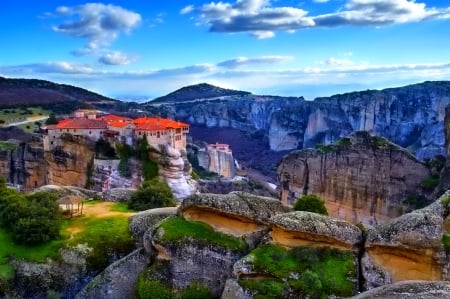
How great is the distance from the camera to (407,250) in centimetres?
1956

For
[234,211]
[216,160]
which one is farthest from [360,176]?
[216,160]

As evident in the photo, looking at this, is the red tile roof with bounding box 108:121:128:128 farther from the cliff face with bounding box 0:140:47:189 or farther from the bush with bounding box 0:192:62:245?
the bush with bounding box 0:192:62:245

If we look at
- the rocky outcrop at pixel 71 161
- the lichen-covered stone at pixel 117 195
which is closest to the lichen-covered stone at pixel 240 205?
the lichen-covered stone at pixel 117 195

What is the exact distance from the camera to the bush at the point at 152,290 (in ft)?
72.8

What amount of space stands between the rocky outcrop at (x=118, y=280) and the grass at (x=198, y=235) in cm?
203

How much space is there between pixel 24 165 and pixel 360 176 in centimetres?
4034

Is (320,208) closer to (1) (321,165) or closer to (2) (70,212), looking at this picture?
(2) (70,212)

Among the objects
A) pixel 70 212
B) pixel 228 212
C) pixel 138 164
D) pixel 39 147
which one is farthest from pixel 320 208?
pixel 39 147

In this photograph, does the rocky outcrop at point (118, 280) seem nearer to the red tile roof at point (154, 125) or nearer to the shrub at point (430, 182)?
the shrub at point (430, 182)

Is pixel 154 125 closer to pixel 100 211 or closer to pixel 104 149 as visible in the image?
pixel 104 149

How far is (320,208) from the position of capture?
1148 inches

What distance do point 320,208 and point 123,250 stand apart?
10.7 m

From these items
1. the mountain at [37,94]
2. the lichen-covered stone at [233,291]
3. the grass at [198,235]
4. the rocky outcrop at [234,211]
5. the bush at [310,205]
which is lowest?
the lichen-covered stone at [233,291]

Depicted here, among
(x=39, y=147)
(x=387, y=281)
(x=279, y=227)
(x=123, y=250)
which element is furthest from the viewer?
(x=39, y=147)
